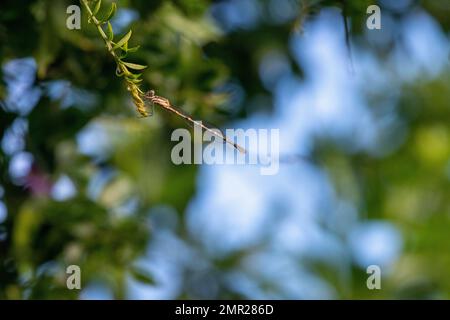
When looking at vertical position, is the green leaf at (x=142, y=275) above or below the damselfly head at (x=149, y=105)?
below

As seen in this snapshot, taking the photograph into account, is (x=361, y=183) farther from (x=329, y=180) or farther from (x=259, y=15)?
(x=259, y=15)

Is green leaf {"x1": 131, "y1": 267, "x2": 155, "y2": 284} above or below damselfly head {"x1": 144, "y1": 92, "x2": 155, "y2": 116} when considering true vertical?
below

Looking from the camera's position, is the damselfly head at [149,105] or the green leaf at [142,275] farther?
the green leaf at [142,275]

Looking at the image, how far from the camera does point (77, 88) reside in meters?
1.40

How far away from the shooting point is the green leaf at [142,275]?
58.6 inches

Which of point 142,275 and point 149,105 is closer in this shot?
point 149,105

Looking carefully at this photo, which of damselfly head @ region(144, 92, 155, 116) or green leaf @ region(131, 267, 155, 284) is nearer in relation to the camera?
damselfly head @ region(144, 92, 155, 116)

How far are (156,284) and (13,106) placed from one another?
0.36 m

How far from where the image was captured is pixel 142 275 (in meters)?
1.50

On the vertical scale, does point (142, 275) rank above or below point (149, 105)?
below

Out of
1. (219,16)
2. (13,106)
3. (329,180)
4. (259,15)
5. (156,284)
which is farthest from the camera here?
(329,180)

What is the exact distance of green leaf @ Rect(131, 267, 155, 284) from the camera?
1.49 m
